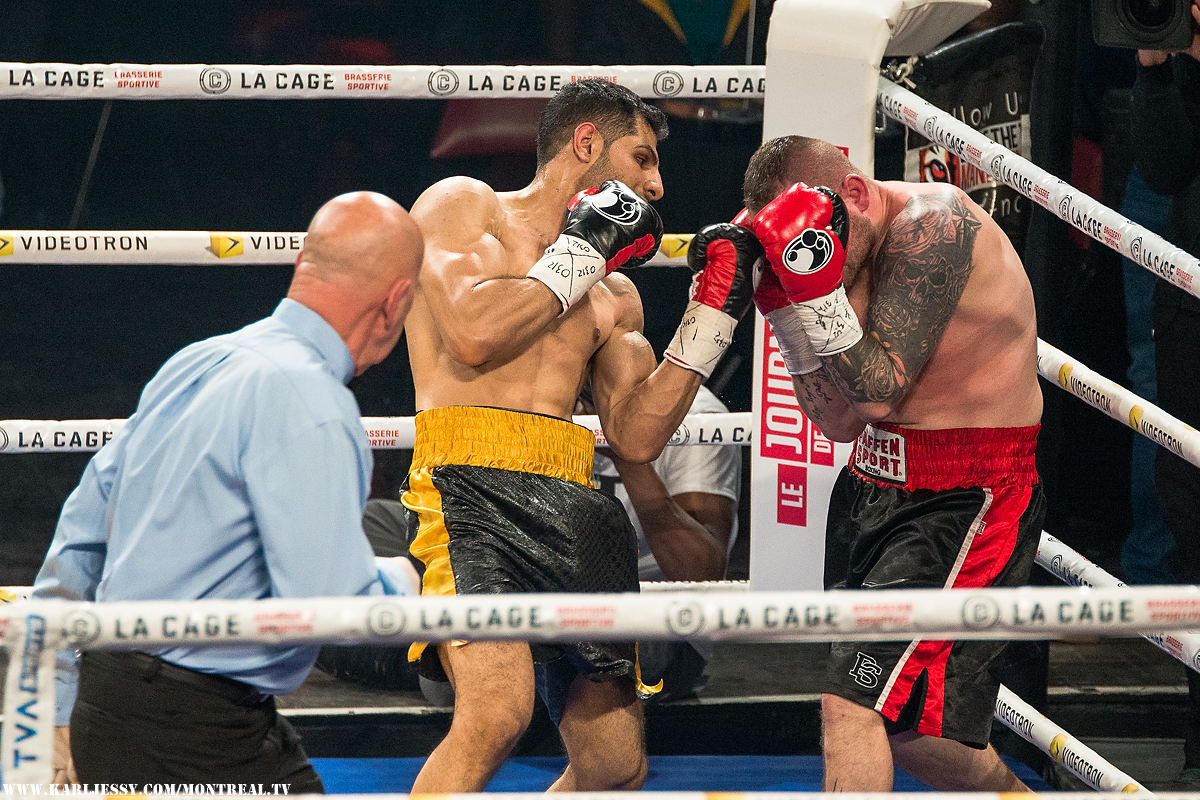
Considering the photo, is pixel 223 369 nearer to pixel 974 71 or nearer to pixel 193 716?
pixel 193 716

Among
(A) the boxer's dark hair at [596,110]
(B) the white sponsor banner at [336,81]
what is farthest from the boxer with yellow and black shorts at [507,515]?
(B) the white sponsor banner at [336,81]

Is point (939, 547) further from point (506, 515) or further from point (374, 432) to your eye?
point (374, 432)

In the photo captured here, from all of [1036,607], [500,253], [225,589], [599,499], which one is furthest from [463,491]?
[1036,607]

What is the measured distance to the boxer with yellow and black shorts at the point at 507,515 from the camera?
2336mm

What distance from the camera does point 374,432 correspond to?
8.61ft

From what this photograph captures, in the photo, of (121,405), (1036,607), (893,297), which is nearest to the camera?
(1036,607)

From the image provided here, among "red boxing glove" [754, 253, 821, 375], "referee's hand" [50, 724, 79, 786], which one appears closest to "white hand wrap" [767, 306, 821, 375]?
"red boxing glove" [754, 253, 821, 375]

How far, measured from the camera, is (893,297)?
7.30 ft

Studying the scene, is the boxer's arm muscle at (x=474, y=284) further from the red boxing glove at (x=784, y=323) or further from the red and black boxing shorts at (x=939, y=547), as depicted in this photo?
the red and black boxing shorts at (x=939, y=547)

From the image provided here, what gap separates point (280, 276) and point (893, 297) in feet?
7.49

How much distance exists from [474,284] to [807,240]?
Result: 2.01ft

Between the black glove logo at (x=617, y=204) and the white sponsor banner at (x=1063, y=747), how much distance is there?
1170 mm

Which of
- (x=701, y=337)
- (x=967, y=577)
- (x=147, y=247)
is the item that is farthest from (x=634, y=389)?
(x=147, y=247)

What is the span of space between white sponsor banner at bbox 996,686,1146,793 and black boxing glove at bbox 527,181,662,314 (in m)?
1.13
